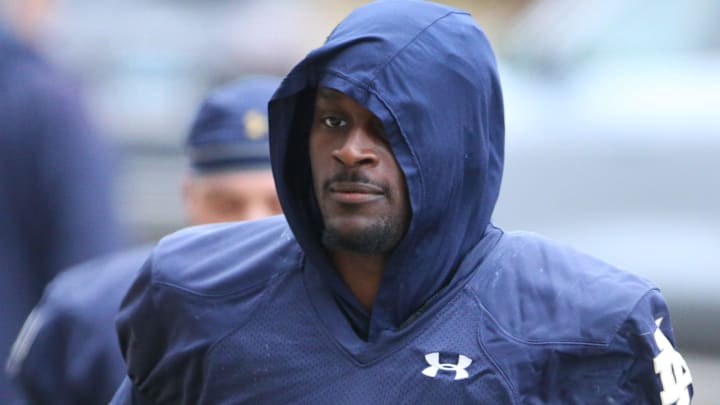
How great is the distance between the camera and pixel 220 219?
15.1 feet

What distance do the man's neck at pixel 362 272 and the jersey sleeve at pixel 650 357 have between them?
1.50 ft

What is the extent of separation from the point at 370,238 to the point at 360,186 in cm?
9

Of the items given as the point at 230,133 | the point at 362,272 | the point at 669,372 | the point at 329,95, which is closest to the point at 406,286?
the point at 362,272

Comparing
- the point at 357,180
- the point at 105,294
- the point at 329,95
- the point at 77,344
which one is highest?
the point at 329,95

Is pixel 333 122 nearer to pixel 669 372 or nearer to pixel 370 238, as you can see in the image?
pixel 370 238

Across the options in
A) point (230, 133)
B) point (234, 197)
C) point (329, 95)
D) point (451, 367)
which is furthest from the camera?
point (230, 133)

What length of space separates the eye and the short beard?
0.61 ft

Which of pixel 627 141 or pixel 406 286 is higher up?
pixel 406 286

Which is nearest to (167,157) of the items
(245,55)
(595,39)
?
(245,55)

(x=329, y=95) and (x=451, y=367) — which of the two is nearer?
(x=451, y=367)

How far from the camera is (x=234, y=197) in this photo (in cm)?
469

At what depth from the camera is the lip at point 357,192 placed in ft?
9.79

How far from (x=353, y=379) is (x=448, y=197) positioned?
368mm

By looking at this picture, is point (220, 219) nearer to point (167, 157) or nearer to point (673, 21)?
point (673, 21)
